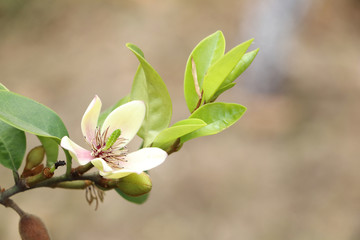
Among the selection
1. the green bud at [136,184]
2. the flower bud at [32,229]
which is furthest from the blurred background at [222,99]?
the green bud at [136,184]

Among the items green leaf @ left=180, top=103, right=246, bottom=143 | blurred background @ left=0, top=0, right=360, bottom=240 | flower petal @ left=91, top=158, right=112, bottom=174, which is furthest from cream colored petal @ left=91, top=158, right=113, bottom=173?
blurred background @ left=0, top=0, right=360, bottom=240

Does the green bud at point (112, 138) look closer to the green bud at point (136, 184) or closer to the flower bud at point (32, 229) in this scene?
the green bud at point (136, 184)

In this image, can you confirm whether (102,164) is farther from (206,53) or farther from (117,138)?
(206,53)

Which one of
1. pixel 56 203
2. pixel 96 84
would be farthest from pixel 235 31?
pixel 56 203

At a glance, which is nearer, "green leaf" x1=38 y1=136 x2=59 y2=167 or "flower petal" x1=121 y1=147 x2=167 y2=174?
"flower petal" x1=121 y1=147 x2=167 y2=174

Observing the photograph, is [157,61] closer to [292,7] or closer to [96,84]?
[96,84]

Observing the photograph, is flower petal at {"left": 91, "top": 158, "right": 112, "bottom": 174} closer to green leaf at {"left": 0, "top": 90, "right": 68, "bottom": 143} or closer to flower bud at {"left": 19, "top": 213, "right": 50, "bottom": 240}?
green leaf at {"left": 0, "top": 90, "right": 68, "bottom": 143}

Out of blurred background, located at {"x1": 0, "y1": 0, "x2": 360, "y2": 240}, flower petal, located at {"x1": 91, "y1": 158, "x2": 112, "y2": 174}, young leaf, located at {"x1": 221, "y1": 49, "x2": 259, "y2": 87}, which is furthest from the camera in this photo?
blurred background, located at {"x1": 0, "y1": 0, "x2": 360, "y2": 240}
